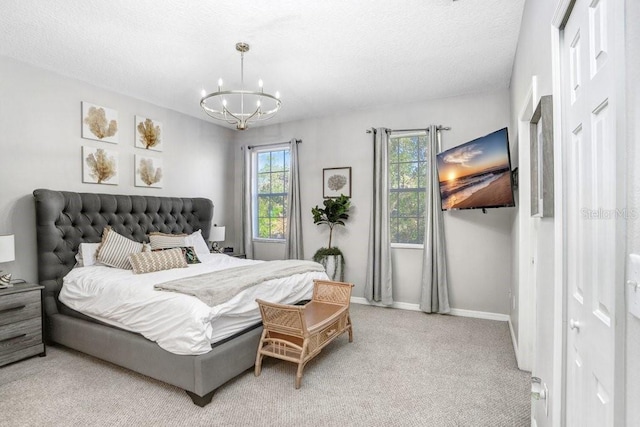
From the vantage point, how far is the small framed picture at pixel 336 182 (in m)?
4.96

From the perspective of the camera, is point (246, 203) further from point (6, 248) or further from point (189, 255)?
point (6, 248)

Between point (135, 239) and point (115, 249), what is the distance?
0.55 metres

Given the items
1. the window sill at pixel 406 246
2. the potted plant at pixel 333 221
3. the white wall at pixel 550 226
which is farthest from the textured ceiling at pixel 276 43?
the window sill at pixel 406 246

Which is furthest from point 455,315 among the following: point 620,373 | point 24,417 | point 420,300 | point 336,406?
point 24,417

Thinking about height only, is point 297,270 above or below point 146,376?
above

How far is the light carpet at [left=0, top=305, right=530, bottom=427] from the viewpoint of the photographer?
7.00ft

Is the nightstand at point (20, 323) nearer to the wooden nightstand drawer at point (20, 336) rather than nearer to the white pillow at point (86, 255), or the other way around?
the wooden nightstand drawer at point (20, 336)

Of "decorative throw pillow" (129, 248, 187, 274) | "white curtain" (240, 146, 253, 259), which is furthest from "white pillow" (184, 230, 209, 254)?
"white curtain" (240, 146, 253, 259)

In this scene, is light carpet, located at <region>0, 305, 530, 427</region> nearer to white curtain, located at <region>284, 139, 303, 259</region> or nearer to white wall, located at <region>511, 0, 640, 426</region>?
white wall, located at <region>511, 0, 640, 426</region>

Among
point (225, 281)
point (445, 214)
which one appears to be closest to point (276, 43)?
point (225, 281)

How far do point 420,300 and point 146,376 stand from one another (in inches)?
129

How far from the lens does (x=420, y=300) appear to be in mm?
4500

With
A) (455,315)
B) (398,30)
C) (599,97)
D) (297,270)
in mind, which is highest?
Answer: (398,30)

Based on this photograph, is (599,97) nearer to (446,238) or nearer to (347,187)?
(446,238)
